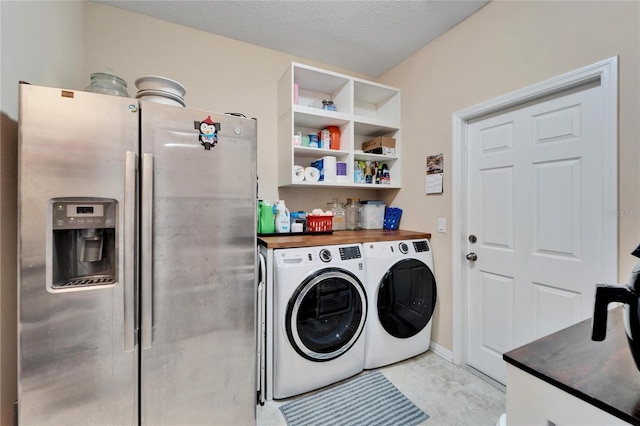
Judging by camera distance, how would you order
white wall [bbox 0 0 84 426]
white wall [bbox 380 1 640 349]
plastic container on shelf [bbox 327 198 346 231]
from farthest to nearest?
plastic container on shelf [bbox 327 198 346 231]
white wall [bbox 380 1 640 349]
white wall [bbox 0 0 84 426]

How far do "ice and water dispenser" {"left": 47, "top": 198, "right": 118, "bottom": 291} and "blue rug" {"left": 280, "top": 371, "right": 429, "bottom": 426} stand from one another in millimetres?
1362

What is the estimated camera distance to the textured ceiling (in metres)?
1.89

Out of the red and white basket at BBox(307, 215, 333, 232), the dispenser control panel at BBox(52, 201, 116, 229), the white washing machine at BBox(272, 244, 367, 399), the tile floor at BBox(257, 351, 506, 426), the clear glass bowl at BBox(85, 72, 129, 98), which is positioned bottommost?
the tile floor at BBox(257, 351, 506, 426)

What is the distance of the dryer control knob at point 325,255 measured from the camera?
1.78m

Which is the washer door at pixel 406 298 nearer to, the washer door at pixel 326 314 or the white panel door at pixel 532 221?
the washer door at pixel 326 314

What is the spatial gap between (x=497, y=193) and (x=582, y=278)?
698mm

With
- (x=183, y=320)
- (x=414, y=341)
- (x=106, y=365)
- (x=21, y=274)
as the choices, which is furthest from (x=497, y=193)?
(x=21, y=274)

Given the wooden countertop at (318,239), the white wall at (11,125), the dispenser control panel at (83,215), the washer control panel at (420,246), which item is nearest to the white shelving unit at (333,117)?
the wooden countertop at (318,239)

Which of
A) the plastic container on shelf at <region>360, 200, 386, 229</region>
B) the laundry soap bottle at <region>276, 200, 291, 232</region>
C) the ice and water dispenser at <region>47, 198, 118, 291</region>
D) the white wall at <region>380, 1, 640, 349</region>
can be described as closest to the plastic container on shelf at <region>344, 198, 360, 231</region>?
the plastic container on shelf at <region>360, 200, 386, 229</region>

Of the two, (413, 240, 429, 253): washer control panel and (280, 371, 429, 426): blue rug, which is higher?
(413, 240, 429, 253): washer control panel

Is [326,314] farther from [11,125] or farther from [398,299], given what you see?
[11,125]

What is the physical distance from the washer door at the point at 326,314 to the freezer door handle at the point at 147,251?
77 cm

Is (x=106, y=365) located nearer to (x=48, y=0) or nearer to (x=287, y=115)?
(x=48, y=0)

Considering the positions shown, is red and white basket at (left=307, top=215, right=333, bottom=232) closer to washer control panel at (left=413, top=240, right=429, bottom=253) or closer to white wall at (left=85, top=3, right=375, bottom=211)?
white wall at (left=85, top=3, right=375, bottom=211)
